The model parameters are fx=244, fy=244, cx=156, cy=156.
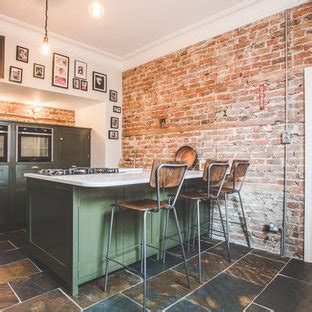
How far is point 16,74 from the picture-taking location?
12.1 ft

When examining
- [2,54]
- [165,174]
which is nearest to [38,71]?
[2,54]

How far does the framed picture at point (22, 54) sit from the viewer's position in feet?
12.1

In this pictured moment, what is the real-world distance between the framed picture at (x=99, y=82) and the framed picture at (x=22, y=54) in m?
1.17

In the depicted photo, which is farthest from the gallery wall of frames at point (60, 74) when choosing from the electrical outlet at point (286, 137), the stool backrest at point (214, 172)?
the electrical outlet at point (286, 137)

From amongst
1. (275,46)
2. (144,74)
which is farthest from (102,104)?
(275,46)

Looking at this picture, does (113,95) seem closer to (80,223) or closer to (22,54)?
(22,54)

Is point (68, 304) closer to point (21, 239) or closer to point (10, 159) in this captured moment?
point (21, 239)

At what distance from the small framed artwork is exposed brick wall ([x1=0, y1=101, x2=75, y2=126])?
1162mm

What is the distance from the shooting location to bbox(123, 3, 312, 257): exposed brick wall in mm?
2797

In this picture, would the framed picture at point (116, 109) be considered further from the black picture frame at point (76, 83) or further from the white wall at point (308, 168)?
the white wall at point (308, 168)

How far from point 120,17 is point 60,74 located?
142 centimetres

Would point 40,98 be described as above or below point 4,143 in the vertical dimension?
above

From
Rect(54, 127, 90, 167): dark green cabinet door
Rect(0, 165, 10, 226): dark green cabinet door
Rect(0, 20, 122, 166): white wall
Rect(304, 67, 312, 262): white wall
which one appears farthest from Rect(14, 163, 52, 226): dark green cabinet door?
Rect(304, 67, 312, 262): white wall

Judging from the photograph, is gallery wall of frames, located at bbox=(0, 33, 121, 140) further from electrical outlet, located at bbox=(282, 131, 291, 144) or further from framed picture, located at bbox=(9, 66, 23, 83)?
electrical outlet, located at bbox=(282, 131, 291, 144)
